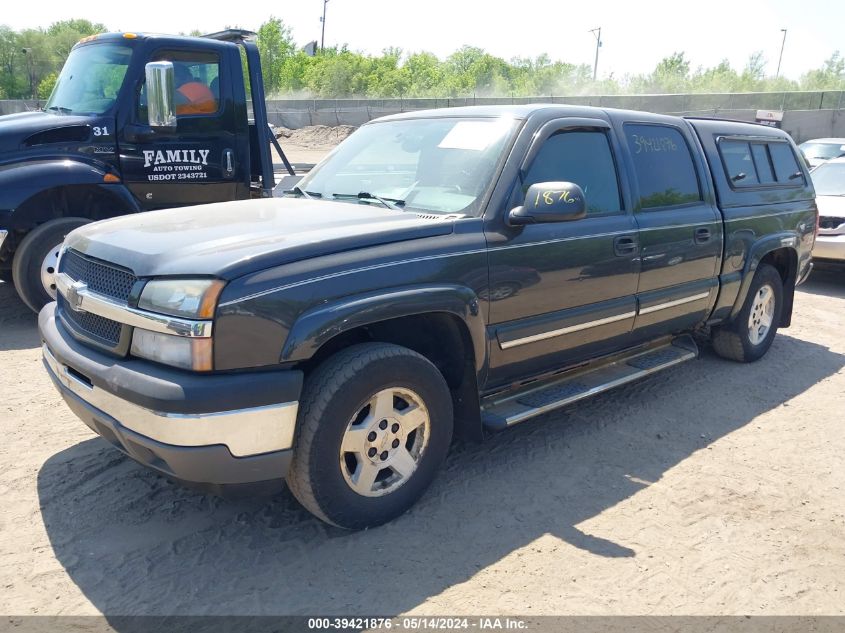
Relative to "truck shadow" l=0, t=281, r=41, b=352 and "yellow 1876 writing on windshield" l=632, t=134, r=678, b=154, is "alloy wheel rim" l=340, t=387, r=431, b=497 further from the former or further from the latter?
"truck shadow" l=0, t=281, r=41, b=352

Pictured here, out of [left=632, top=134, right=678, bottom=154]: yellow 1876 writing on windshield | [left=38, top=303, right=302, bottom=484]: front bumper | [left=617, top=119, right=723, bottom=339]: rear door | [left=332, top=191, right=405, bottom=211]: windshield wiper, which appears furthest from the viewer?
[left=632, top=134, right=678, bottom=154]: yellow 1876 writing on windshield

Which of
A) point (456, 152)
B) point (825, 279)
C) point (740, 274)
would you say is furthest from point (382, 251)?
point (825, 279)

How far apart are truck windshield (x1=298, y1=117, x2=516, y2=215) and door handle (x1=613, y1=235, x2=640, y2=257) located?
94 cm

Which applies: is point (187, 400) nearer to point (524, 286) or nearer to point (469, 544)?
point (469, 544)

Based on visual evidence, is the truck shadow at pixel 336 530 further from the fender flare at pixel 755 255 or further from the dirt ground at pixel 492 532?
the fender flare at pixel 755 255

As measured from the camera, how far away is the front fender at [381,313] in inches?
111

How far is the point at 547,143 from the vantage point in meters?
3.94

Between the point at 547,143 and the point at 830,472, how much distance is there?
8.14 ft

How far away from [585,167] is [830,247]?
6481 mm

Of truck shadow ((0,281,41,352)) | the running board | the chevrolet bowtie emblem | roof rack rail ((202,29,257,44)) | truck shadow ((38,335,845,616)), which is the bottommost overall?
truck shadow ((0,281,41,352))

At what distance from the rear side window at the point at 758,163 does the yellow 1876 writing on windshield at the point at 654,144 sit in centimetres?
67

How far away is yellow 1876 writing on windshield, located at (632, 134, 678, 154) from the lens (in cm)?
457

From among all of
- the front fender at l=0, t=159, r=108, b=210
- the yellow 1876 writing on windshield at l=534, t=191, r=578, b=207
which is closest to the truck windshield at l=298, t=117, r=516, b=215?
the yellow 1876 writing on windshield at l=534, t=191, r=578, b=207

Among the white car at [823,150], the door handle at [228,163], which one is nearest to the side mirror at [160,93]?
the door handle at [228,163]
